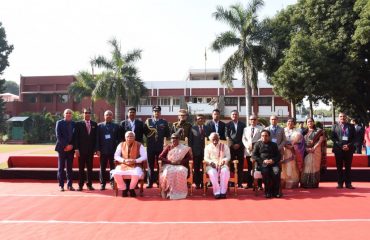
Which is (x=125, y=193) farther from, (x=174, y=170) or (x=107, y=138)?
(x=107, y=138)

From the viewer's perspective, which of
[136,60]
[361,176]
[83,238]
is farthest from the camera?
[136,60]

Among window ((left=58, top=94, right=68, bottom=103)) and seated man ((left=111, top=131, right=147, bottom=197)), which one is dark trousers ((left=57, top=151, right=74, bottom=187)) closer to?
seated man ((left=111, top=131, right=147, bottom=197))

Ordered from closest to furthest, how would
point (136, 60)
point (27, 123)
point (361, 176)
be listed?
point (361, 176) → point (136, 60) → point (27, 123)

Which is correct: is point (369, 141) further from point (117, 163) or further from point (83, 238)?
point (83, 238)

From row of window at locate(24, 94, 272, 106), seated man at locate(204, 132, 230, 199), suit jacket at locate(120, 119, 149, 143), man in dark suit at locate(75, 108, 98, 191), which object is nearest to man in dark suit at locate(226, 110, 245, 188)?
seated man at locate(204, 132, 230, 199)

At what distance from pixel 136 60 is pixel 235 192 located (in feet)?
68.6

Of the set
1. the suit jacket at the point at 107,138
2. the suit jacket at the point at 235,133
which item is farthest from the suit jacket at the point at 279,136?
the suit jacket at the point at 107,138

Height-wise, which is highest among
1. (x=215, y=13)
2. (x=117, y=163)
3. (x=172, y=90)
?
(x=215, y=13)

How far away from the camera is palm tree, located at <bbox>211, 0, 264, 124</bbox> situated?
23.1 metres

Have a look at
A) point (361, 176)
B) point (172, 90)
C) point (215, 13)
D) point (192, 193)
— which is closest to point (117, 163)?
point (192, 193)

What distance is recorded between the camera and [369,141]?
10.5 metres

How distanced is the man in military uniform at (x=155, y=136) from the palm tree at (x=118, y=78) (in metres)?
18.3

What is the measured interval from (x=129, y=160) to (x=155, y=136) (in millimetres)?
936

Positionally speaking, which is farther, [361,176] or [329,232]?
[361,176]
